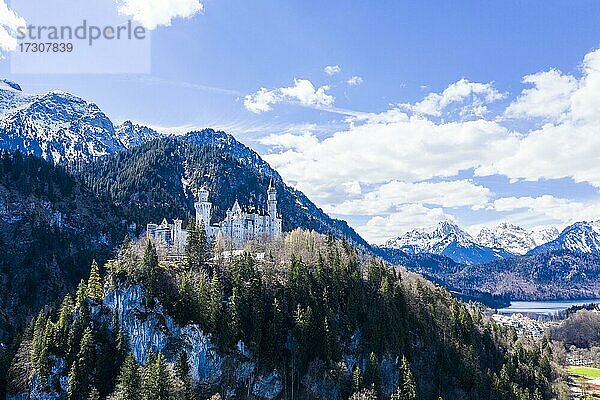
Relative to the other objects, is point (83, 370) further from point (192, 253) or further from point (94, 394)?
point (192, 253)

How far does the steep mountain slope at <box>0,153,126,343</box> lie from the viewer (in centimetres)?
13588

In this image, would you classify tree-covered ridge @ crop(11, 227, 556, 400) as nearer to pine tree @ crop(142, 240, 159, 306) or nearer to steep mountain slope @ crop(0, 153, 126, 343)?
pine tree @ crop(142, 240, 159, 306)

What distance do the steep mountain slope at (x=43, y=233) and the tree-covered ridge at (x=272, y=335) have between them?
4444cm

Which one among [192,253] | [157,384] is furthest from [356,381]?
[192,253]

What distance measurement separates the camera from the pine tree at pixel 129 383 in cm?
6750

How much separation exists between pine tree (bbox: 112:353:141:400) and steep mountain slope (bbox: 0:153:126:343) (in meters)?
57.5

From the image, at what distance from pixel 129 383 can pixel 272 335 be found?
2458 cm

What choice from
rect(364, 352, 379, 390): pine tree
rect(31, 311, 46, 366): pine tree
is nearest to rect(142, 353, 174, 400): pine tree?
rect(31, 311, 46, 366): pine tree

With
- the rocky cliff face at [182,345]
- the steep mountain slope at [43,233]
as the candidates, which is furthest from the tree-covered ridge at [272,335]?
the steep mountain slope at [43,233]

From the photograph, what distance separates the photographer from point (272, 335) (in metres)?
84.7

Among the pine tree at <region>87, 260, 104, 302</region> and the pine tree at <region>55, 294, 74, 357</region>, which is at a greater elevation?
the pine tree at <region>87, 260, 104, 302</region>

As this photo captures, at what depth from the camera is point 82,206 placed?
184 metres

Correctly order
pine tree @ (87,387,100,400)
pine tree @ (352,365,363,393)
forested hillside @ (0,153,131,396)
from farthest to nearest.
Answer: forested hillside @ (0,153,131,396) → pine tree @ (352,365,363,393) → pine tree @ (87,387,100,400)

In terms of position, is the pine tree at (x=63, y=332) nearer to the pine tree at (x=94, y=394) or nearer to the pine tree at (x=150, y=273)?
the pine tree at (x=94, y=394)
